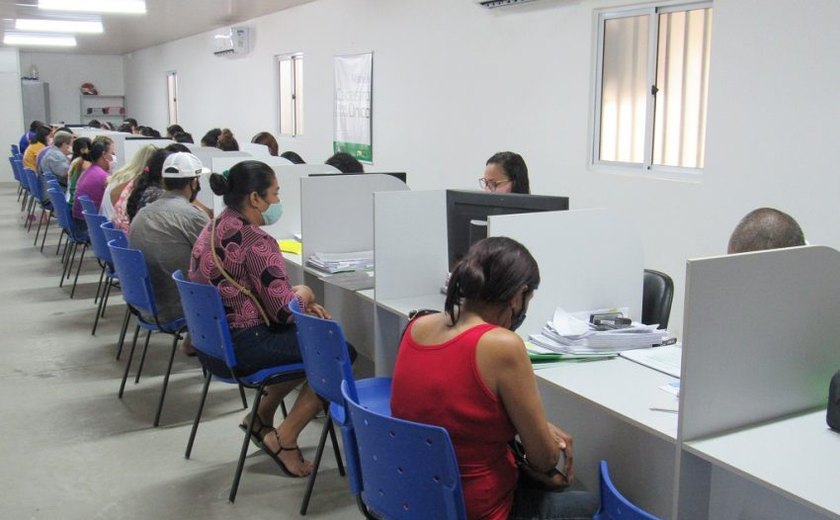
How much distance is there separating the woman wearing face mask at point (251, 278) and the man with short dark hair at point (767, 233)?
5.05 feet

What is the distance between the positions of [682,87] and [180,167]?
2.65 m

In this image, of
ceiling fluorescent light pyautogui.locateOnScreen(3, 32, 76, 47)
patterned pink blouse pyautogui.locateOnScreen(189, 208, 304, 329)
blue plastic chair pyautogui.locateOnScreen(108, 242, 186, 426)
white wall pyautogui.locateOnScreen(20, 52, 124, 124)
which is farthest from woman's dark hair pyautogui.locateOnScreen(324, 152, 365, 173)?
white wall pyautogui.locateOnScreen(20, 52, 124, 124)

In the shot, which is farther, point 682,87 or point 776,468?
point 682,87

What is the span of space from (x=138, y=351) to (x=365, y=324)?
5.41ft

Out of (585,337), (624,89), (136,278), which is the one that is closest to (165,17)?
(624,89)

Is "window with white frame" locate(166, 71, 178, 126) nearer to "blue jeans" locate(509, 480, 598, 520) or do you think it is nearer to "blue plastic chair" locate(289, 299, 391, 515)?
"blue plastic chair" locate(289, 299, 391, 515)

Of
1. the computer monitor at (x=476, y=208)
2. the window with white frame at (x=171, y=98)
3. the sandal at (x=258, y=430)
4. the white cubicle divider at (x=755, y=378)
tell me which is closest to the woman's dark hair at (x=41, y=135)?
the window with white frame at (x=171, y=98)

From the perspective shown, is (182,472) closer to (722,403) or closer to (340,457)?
(340,457)

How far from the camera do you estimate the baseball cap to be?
3953 mm

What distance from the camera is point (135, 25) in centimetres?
1107

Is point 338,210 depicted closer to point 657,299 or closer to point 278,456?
point 278,456

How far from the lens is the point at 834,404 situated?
5.88 feet

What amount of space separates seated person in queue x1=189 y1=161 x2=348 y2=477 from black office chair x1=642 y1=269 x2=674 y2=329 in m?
1.27

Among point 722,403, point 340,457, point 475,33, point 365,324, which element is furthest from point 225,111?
point 722,403
